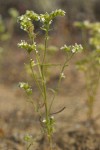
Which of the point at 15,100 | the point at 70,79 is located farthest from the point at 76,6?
the point at 15,100

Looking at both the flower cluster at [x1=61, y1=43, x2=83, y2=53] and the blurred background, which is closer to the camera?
the flower cluster at [x1=61, y1=43, x2=83, y2=53]

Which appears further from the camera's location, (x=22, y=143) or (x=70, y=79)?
(x=70, y=79)

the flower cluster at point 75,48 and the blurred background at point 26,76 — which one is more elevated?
the blurred background at point 26,76

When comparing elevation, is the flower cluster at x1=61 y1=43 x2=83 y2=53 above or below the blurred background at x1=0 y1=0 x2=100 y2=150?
below

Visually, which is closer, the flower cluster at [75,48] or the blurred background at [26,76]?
the flower cluster at [75,48]

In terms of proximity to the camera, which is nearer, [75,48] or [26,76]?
[75,48]

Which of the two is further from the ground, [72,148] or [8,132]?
[8,132]

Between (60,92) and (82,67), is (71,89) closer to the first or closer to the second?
(60,92)

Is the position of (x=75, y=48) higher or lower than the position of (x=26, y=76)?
lower
